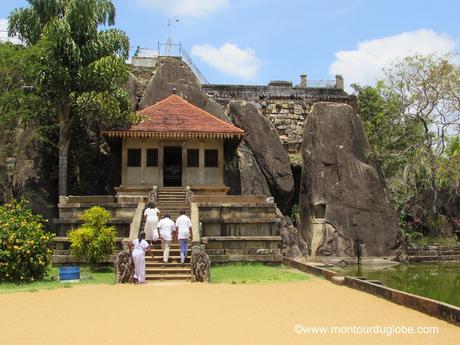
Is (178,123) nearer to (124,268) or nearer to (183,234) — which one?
(183,234)

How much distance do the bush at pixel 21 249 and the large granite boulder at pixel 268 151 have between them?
639 inches

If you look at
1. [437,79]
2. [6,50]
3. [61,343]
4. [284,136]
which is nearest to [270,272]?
[61,343]

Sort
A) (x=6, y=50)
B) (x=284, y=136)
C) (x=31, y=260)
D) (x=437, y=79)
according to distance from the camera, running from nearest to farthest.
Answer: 1. (x=31, y=260)
2. (x=6, y=50)
3. (x=437, y=79)
4. (x=284, y=136)

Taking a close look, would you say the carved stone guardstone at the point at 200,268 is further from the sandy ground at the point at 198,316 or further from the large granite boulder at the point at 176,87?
the large granite boulder at the point at 176,87

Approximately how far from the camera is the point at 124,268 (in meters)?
12.8

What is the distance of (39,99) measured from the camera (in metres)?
21.2

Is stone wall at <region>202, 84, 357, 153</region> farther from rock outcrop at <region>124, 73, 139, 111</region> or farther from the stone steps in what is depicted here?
the stone steps

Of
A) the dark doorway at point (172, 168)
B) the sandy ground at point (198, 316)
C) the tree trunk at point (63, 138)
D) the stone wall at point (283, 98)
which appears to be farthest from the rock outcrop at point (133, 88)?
the sandy ground at point (198, 316)

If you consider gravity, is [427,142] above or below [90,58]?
below

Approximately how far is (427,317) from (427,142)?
76.4 ft

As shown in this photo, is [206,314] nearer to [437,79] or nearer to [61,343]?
[61,343]

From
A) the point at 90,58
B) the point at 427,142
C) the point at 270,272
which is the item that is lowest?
the point at 270,272

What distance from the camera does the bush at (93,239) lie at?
14.8 meters

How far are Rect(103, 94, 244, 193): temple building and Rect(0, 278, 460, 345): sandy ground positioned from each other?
10.7m
